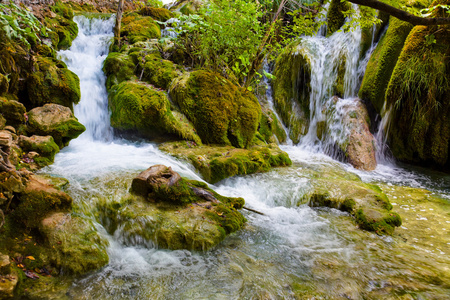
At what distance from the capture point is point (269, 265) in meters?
2.96

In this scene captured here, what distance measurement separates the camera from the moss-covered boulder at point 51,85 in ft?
19.9

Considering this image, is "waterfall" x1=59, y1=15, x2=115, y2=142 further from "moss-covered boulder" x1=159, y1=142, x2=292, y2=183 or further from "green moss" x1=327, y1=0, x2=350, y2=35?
"green moss" x1=327, y1=0, x2=350, y2=35

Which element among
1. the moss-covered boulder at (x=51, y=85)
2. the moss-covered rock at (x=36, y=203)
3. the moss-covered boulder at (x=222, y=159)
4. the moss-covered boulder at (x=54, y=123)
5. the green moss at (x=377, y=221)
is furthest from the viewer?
the moss-covered boulder at (x=51, y=85)

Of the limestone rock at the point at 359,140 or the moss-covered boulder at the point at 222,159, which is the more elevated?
the limestone rock at the point at 359,140

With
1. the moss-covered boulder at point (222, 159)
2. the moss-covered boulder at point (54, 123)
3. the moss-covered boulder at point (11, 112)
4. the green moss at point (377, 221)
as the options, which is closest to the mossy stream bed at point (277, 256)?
the green moss at point (377, 221)

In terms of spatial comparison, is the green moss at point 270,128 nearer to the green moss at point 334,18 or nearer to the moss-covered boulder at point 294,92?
the moss-covered boulder at point 294,92

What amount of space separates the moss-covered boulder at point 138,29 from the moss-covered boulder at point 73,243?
949cm

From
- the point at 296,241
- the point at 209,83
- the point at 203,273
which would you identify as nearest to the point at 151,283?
the point at 203,273

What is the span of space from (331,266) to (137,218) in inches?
96.0

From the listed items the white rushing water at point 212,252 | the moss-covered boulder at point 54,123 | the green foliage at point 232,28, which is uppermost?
the green foliage at point 232,28

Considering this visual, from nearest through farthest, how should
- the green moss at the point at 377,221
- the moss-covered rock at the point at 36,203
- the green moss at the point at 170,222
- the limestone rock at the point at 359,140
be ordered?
the moss-covered rock at the point at 36,203, the green moss at the point at 170,222, the green moss at the point at 377,221, the limestone rock at the point at 359,140

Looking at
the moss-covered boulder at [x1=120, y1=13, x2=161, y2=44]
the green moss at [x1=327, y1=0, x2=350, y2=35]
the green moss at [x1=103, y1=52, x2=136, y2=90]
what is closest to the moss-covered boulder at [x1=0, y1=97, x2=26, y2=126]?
the green moss at [x1=103, y1=52, x2=136, y2=90]

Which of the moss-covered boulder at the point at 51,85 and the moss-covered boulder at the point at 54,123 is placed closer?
the moss-covered boulder at the point at 54,123

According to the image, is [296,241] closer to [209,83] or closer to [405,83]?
[209,83]
